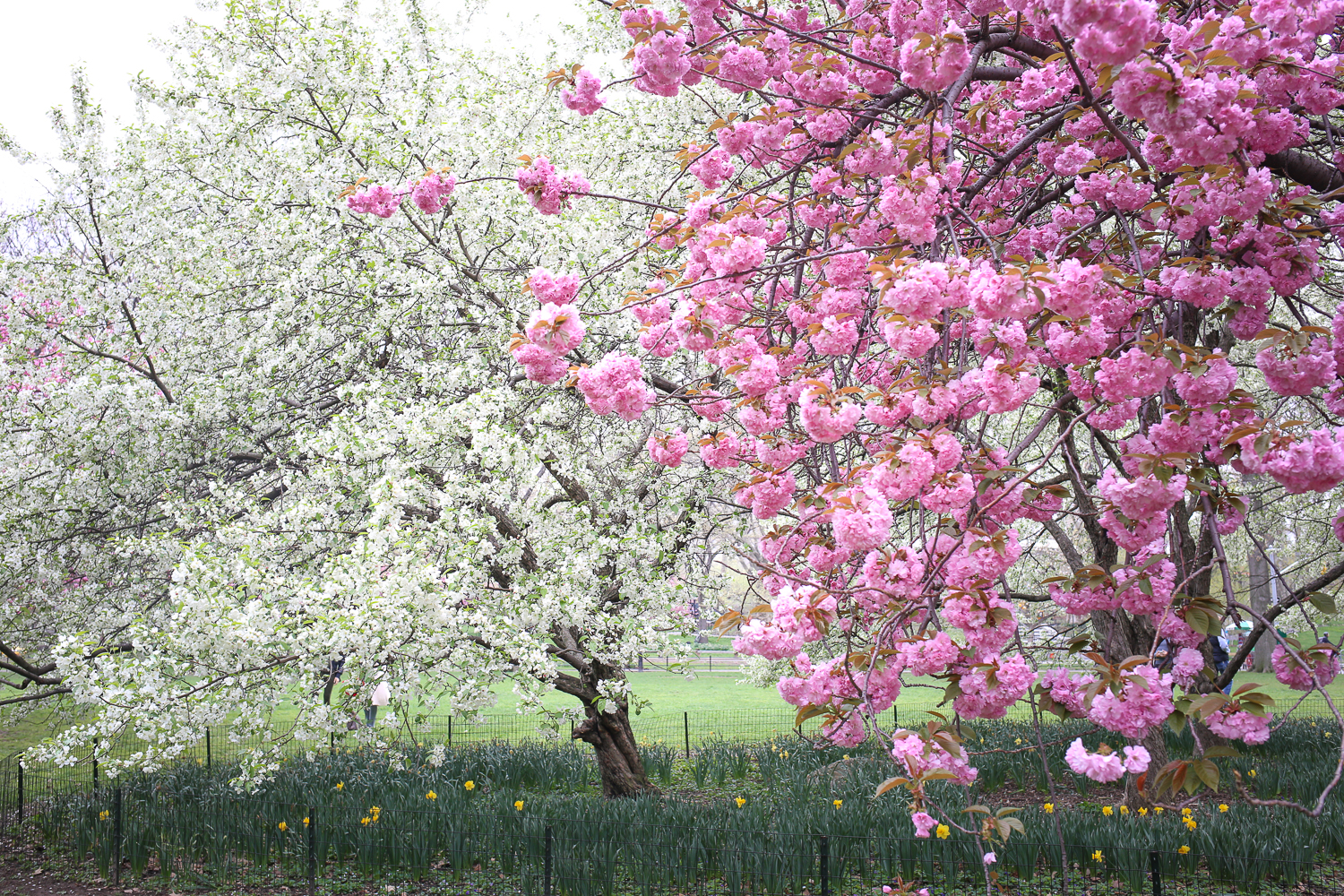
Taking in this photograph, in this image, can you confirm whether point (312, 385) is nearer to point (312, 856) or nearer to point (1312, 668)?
point (312, 856)

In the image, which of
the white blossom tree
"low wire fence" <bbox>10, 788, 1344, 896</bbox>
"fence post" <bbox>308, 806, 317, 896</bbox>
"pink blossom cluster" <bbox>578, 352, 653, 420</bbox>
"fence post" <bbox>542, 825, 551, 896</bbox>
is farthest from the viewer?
"fence post" <bbox>308, 806, 317, 896</bbox>

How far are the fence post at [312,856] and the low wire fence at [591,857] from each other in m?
0.01

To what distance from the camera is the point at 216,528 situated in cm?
525

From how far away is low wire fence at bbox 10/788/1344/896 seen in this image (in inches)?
190

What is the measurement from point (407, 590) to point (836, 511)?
3.24 meters

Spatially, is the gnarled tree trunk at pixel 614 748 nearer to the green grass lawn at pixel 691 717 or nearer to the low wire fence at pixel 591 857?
the green grass lawn at pixel 691 717

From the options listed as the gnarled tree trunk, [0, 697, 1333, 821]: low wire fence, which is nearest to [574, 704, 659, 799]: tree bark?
the gnarled tree trunk

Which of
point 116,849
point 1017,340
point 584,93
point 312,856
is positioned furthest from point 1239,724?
point 116,849

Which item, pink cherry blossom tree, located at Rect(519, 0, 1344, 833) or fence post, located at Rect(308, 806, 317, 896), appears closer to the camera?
pink cherry blossom tree, located at Rect(519, 0, 1344, 833)

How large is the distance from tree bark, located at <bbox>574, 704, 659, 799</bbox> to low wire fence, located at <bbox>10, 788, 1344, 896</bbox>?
4.03 ft

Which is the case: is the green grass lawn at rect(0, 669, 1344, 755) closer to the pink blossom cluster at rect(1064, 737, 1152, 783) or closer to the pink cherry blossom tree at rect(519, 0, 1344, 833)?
the pink cherry blossom tree at rect(519, 0, 1344, 833)

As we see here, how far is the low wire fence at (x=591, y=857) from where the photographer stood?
4824 millimetres

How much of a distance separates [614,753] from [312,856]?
2696 millimetres

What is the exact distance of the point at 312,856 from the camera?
5.52 metres
